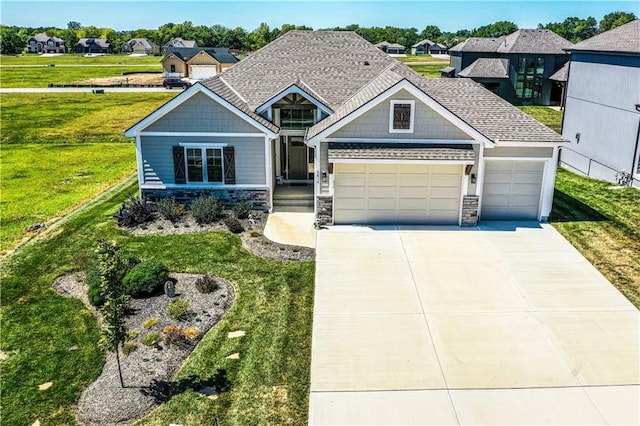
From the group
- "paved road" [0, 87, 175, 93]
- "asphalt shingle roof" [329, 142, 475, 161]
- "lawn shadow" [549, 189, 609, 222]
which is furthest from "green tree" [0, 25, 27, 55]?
"lawn shadow" [549, 189, 609, 222]

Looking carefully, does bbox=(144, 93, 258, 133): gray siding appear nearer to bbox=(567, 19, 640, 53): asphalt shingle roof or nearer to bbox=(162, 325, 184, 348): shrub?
bbox=(162, 325, 184, 348): shrub

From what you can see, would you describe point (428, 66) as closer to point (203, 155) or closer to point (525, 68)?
point (525, 68)

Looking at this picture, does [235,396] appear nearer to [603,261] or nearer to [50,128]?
[603,261]

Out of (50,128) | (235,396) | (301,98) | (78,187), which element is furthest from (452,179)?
(50,128)

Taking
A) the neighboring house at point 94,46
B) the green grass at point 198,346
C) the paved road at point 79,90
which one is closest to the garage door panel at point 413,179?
the green grass at point 198,346

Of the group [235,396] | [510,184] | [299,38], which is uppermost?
[299,38]

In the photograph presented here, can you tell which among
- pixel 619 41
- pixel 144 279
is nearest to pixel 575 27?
pixel 619 41
